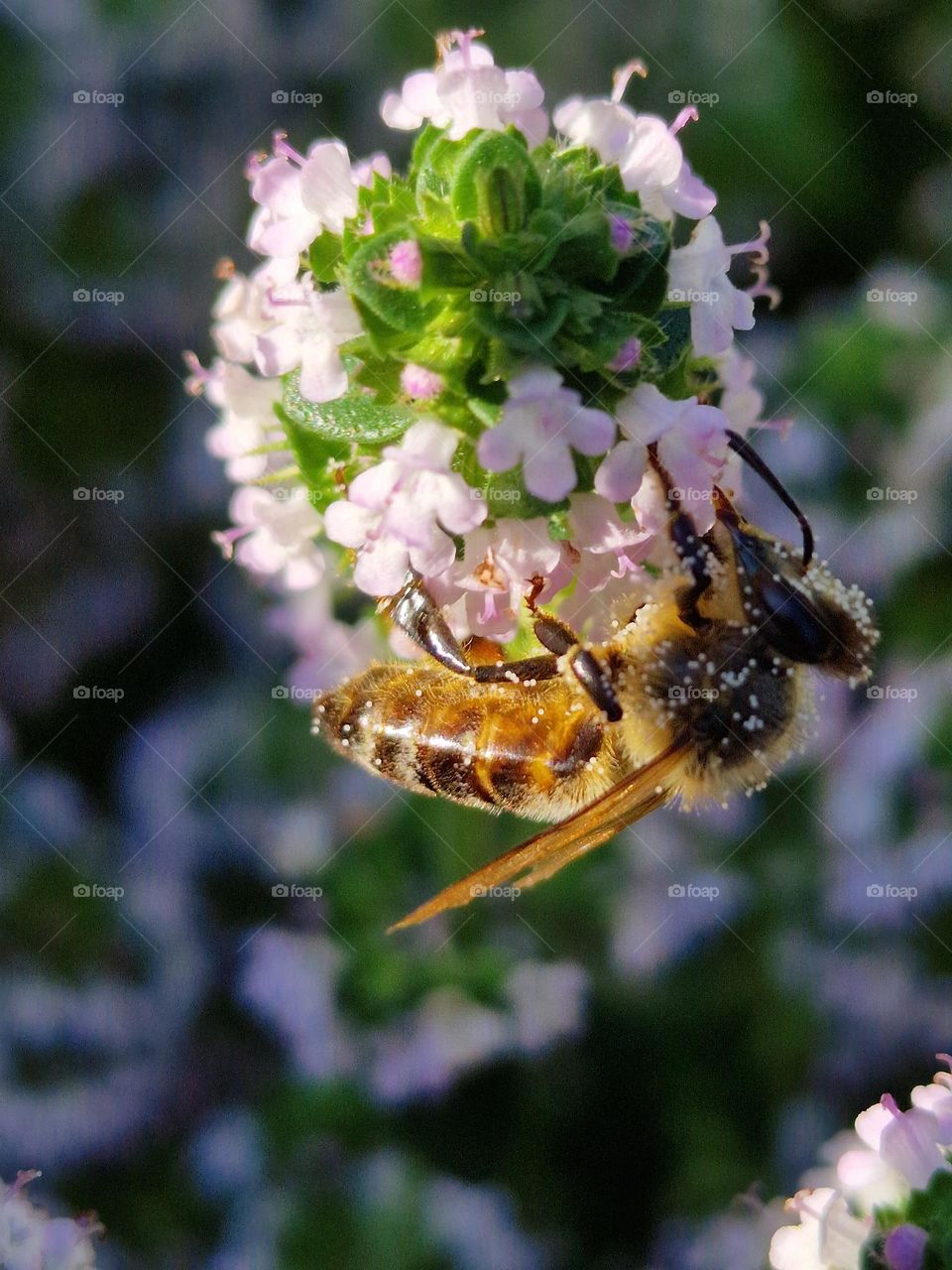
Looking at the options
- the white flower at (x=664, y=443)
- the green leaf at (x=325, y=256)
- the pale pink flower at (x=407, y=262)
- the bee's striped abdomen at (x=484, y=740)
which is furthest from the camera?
the bee's striped abdomen at (x=484, y=740)

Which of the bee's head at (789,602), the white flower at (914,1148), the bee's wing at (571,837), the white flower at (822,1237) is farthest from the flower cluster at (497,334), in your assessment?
the white flower at (822,1237)

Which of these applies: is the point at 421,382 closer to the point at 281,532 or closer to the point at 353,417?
the point at 353,417

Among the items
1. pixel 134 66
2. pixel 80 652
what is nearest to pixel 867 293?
pixel 134 66

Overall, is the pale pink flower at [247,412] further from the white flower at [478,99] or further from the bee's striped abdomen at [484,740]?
the white flower at [478,99]

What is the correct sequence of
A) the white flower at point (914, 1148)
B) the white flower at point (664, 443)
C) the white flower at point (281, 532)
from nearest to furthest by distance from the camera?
the white flower at point (664, 443) → the white flower at point (914, 1148) → the white flower at point (281, 532)

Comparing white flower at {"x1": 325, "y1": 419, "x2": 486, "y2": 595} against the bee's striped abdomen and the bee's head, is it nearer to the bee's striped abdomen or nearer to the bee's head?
the bee's striped abdomen

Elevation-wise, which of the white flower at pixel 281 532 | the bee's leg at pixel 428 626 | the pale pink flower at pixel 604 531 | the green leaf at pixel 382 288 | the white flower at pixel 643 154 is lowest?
the white flower at pixel 281 532
